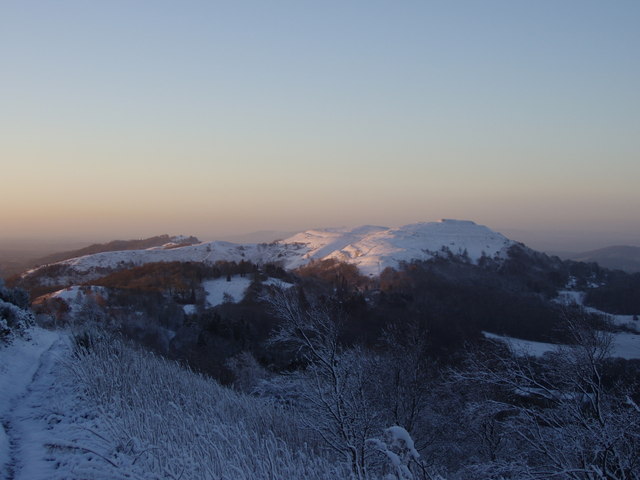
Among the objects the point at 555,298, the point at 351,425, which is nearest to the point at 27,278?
the point at 351,425

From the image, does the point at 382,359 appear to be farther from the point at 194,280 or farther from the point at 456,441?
the point at 194,280

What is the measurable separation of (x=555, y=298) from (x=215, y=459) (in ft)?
393

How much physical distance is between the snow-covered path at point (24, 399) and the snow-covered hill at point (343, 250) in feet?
269

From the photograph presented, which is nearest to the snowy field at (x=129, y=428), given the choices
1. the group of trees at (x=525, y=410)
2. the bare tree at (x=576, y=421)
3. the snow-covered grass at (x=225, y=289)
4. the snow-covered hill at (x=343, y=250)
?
the group of trees at (x=525, y=410)

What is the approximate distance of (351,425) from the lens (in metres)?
8.98

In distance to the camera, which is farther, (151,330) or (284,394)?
(151,330)

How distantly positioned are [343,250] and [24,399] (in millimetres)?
129725

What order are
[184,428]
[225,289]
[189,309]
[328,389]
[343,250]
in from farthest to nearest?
[343,250]
[225,289]
[189,309]
[328,389]
[184,428]

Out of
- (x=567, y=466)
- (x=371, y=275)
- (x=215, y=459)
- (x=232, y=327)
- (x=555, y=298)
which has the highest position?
(x=215, y=459)

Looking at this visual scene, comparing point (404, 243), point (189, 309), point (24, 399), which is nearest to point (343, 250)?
point (404, 243)

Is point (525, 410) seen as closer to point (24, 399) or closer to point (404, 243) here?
point (24, 399)

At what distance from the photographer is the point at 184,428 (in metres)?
7.32

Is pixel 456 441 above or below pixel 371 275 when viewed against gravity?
above

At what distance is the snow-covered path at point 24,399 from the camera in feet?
21.8
